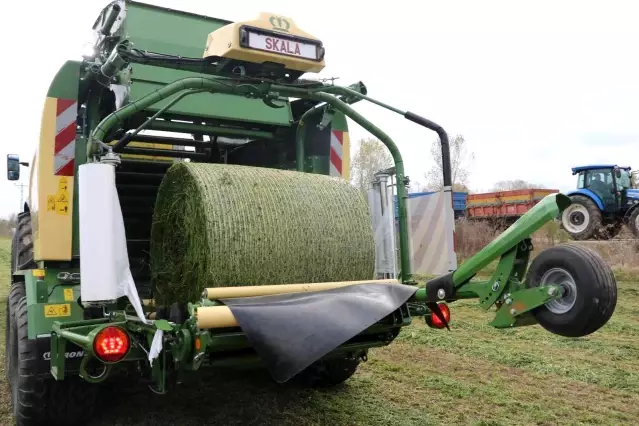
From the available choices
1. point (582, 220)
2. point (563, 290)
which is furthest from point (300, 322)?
point (582, 220)

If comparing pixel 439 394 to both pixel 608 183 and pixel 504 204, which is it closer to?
pixel 608 183

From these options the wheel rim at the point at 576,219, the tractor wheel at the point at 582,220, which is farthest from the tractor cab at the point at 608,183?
the wheel rim at the point at 576,219

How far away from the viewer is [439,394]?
4719 millimetres

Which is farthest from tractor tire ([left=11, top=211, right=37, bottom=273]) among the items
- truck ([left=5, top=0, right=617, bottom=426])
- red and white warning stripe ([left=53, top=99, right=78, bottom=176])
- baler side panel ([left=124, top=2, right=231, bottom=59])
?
baler side panel ([left=124, top=2, right=231, bottom=59])

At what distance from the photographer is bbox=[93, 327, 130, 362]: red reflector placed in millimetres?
2906

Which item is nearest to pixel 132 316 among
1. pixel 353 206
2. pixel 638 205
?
pixel 353 206

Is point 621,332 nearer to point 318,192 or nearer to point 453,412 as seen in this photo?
point 453,412

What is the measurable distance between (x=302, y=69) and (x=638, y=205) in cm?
1637

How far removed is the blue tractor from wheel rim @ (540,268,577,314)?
1589 cm

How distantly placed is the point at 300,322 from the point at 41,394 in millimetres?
1996

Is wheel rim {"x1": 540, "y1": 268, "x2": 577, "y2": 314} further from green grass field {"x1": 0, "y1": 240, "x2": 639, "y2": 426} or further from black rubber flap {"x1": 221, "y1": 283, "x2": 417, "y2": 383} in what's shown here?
green grass field {"x1": 0, "y1": 240, "x2": 639, "y2": 426}

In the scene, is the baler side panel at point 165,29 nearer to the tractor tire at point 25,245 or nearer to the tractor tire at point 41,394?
the tractor tire at point 25,245

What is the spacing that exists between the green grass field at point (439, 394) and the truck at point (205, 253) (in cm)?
38

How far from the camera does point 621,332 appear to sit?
7.02 m
